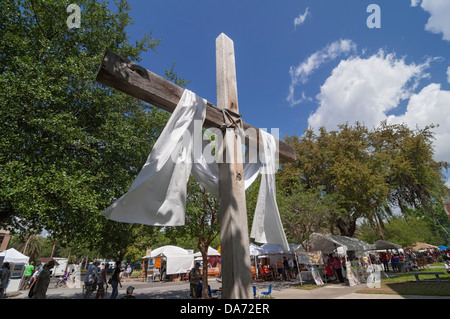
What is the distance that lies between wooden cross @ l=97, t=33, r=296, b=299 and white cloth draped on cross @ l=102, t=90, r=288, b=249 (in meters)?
0.17

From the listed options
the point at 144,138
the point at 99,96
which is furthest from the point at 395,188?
the point at 99,96

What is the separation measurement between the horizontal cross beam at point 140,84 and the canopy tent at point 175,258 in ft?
77.6

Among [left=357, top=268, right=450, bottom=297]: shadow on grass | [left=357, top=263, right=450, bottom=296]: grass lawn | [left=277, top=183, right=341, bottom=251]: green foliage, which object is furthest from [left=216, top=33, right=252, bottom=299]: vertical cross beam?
[left=277, top=183, right=341, bottom=251]: green foliage

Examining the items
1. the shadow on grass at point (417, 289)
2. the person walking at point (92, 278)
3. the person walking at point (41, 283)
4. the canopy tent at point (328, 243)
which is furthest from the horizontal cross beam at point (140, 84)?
the canopy tent at point (328, 243)

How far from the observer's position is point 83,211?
292 inches

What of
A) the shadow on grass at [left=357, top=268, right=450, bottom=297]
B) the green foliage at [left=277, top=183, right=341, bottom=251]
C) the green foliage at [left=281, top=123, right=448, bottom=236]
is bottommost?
the shadow on grass at [left=357, top=268, right=450, bottom=297]

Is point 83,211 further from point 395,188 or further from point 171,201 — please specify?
point 395,188

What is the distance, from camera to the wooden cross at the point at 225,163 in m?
2.02

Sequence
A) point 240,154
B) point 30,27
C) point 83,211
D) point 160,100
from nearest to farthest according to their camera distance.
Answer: point 160,100 < point 240,154 < point 83,211 < point 30,27

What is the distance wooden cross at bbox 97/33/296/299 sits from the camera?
2023 millimetres

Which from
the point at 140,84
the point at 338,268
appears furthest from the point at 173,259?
the point at 140,84

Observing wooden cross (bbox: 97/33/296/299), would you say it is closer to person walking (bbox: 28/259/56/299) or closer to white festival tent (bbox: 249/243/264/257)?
person walking (bbox: 28/259/56/299)

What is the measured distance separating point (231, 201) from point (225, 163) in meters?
0.40
